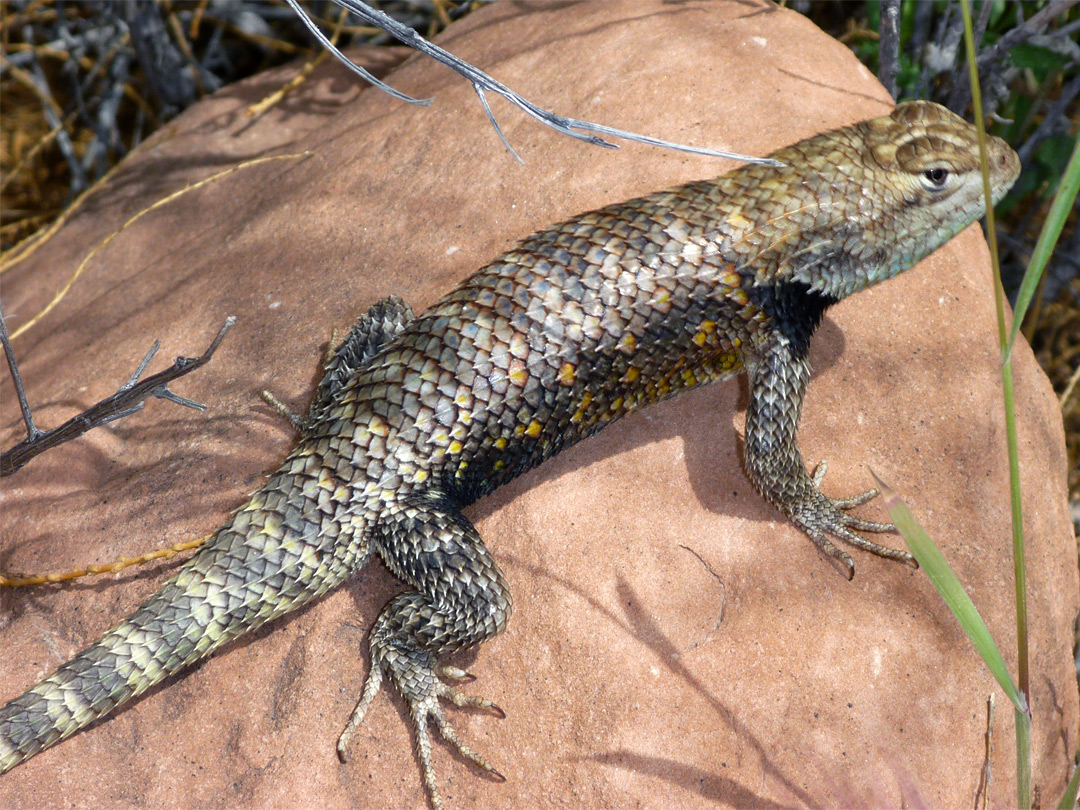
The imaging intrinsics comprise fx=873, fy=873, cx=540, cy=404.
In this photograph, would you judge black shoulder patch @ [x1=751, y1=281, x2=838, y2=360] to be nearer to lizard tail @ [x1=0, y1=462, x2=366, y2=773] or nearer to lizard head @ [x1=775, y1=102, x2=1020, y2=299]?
lizard head @ [x1=775, y1=102, x2=1020, y2=299]

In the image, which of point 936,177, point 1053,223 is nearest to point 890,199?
point 936,177

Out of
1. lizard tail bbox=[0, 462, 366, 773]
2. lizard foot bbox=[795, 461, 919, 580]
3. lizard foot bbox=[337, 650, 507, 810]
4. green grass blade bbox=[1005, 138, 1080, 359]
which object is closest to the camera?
green grass blade bbox=[1005, 138, 1080, 359]

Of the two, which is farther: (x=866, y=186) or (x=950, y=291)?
(x=950, y=291)

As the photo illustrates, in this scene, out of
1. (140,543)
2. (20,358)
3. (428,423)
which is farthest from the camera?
(20,358)

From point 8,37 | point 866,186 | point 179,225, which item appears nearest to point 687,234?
point 866,186

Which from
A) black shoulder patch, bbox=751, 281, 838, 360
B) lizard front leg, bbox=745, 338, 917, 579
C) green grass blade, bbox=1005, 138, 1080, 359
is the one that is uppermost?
green grass blade, bbox=1005, 138, 1080, 359

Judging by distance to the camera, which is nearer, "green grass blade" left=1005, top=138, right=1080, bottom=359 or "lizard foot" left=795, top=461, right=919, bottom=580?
"green grass blade" left=1005, top=138, right=1080, bottom=359

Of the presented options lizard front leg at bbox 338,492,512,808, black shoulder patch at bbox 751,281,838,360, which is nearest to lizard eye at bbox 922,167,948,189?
black shoulder patch at bbox 751,281,838,360

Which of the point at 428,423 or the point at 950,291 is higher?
the point at 428,423

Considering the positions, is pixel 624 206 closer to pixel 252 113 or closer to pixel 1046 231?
pixel 1046 231
